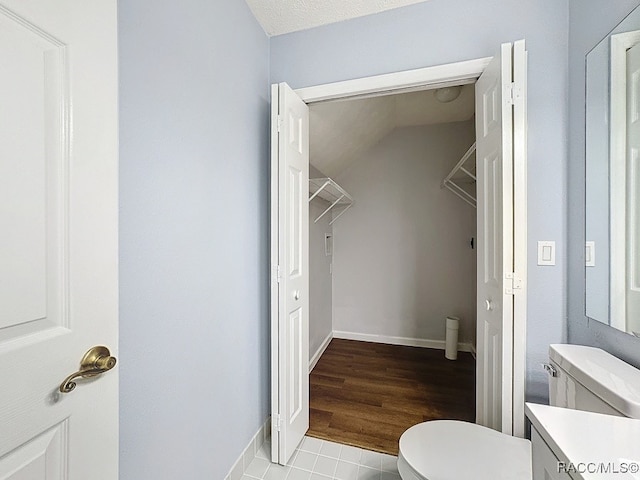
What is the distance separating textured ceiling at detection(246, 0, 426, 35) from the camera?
58.7 inches

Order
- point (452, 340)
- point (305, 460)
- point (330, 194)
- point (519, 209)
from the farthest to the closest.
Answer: point (452, 340) < point (330, 194) < point (305, 460) < point (519, 209)

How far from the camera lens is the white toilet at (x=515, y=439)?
874 millimetres

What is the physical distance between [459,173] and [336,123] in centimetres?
137

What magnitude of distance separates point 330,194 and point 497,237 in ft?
5.93

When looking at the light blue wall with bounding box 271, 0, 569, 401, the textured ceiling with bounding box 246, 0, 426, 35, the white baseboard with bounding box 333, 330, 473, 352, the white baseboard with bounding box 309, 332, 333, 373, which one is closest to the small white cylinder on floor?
the white baseboard with bounding box 333, 330, 473, 352

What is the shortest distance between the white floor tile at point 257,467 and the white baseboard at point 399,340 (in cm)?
212

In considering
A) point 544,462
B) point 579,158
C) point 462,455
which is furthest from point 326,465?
point 579,158

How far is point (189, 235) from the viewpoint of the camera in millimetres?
1105

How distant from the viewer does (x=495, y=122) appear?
1.31 meters

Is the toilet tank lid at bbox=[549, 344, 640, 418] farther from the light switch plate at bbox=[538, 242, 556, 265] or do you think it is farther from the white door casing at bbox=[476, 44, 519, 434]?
the light switch plate at bbox=[538, 242, 556, 265]

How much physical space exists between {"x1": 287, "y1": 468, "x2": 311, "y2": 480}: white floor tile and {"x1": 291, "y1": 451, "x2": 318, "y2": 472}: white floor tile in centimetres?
3

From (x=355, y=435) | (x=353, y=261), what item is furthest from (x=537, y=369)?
(x=353, y=261)

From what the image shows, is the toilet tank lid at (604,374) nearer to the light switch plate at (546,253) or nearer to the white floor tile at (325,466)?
the light switch plate at (546,253)

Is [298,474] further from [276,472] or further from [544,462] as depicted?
[544,462]
